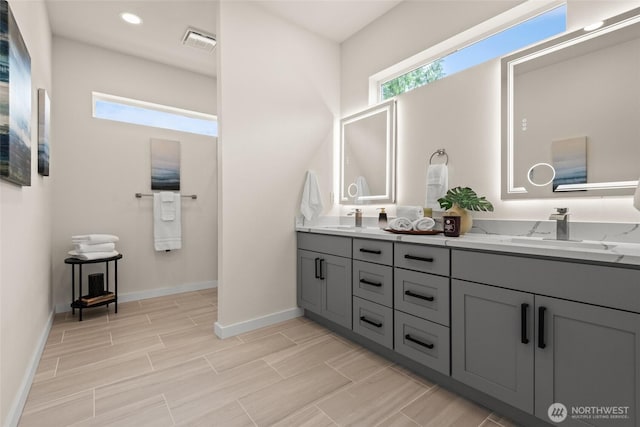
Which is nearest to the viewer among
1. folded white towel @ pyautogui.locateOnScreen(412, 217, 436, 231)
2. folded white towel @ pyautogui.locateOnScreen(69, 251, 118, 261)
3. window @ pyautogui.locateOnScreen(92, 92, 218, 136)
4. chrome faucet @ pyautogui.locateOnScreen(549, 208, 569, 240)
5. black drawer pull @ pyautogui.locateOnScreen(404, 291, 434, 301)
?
chrome faucet @ pyautogui.locateOnScreen(549, 208, 569, 240)

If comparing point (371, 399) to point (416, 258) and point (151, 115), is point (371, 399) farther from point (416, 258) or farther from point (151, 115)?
point (151, 115)

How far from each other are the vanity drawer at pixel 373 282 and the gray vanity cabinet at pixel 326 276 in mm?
86

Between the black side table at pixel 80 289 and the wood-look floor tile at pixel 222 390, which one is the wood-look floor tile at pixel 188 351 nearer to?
the wood-look floor tile at pixel 222 390

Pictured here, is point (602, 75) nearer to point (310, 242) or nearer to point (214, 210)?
point (310, 242)

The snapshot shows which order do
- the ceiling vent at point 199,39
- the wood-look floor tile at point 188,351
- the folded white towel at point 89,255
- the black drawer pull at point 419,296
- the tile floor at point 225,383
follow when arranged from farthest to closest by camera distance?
the ceiling vent at point 199,39, the folded white towel at point 89,255, the wood-look floor tile at point 188,351, the black drawer pull at point 419,296, the tile floor at point 225,383

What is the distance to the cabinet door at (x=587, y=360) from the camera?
1103 millimetres

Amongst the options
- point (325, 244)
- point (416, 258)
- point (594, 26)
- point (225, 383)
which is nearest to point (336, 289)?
point (325, 244)

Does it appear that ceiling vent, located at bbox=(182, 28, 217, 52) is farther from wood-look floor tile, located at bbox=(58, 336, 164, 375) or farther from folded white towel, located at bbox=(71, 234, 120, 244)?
wood-look floor tile, located at bbox=(58, 336, 164, 375)

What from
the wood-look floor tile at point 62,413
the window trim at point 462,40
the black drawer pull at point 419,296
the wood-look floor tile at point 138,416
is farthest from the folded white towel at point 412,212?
the wood-look floor tile at point 62,413

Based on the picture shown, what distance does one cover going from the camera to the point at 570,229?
5.45 ft

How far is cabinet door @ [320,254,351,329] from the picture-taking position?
2.30 metres

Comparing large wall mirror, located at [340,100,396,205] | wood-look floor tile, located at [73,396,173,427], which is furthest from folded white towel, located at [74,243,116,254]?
large wall mirror, located at [340,100,396,205]

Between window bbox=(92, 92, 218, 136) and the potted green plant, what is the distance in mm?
3132

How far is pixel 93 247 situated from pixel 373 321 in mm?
2653
